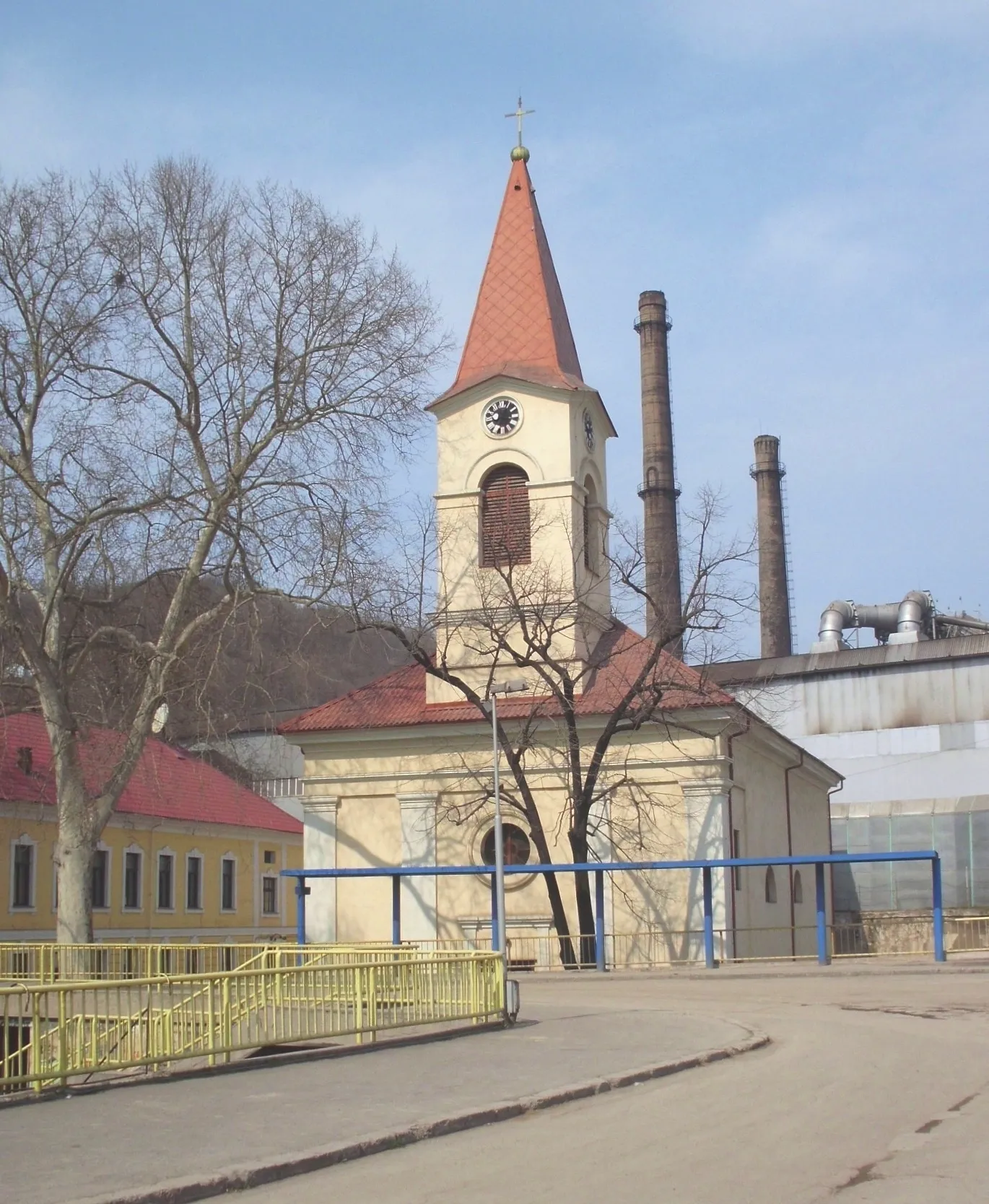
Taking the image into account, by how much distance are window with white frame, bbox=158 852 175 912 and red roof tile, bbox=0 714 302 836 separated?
4.29 ft

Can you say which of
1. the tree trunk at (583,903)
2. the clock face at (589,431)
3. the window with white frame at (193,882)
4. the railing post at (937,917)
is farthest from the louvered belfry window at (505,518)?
the window with white frame at (193,882)

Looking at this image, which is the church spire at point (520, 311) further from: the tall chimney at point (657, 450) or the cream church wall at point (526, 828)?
the tall chimney at point (657, 450)

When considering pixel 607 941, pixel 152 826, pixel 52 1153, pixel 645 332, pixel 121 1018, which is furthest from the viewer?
pixel 645 332

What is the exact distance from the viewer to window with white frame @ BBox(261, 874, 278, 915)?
173 feet

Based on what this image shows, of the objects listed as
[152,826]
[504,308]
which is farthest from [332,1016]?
[152,826]

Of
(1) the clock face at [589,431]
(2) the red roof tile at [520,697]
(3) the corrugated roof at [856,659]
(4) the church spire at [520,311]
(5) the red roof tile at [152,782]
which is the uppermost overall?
(4) the church spire at [520,311]

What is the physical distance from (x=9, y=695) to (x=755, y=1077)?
23090mm

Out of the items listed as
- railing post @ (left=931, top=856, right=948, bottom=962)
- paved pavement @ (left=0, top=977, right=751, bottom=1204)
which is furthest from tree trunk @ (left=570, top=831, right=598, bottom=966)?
paved pavement @ (left=0, top=977, right=751, bottom=1204)

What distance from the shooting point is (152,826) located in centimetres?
4600

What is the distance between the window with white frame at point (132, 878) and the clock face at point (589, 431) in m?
19.4

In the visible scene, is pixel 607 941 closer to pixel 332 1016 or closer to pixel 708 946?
pixel 708 946

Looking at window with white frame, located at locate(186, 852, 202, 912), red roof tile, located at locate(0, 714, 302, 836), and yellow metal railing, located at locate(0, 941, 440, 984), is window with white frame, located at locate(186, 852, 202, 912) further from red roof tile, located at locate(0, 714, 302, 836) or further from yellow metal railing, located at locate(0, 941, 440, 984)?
yellow metal railing, located at locate(0, 941, 440, 984)

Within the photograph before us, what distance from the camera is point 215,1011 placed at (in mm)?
14070

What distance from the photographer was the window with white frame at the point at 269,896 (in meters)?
52.8
